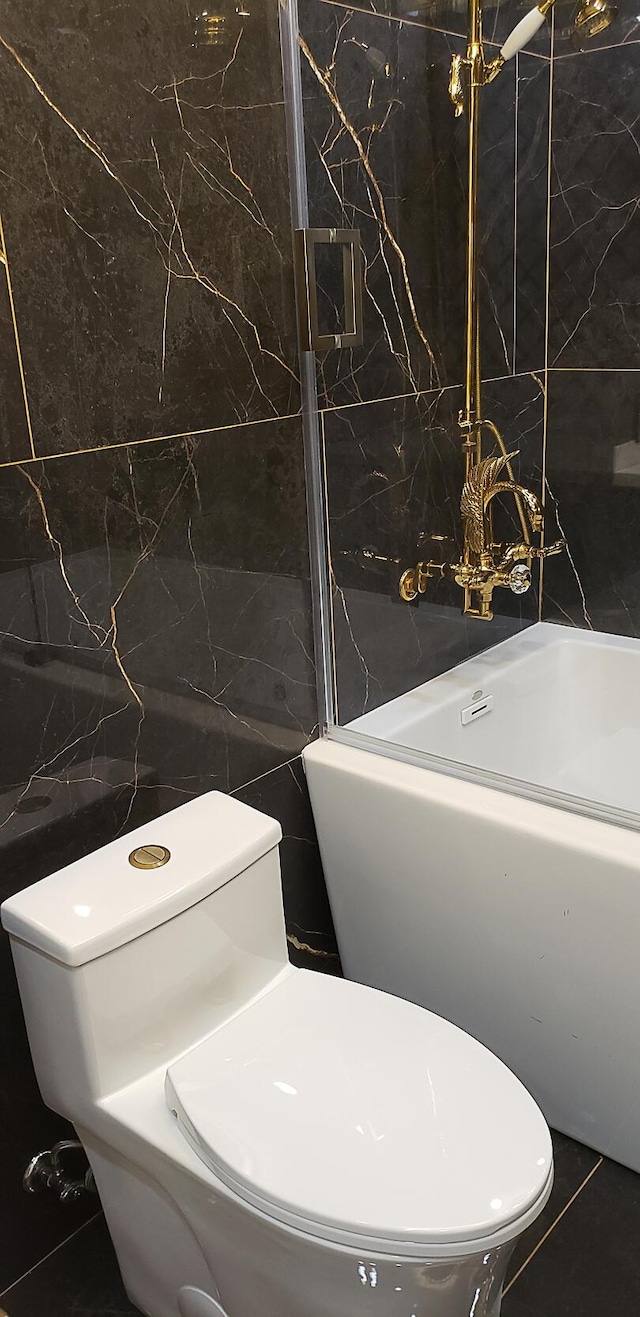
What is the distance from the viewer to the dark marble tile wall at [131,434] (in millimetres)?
1321

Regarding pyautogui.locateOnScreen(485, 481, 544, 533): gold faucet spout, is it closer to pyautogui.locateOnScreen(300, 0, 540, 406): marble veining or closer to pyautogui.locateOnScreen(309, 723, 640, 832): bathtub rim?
pyautogui.locateOnScreen(300, 0, 540, 406): marble veining

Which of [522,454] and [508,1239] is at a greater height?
[522,454]

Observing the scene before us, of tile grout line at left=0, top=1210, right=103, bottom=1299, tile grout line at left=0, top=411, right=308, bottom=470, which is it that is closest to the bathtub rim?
tile grout line at left=0, top=411, right=308, bottom=470

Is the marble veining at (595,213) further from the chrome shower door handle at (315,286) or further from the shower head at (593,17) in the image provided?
the chrome shower door handle at (315,286)

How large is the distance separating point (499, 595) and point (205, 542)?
2.36 feet

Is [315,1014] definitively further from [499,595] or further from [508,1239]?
[499,595]

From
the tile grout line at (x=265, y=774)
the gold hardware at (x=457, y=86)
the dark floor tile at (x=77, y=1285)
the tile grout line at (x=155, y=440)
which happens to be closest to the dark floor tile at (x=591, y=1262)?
the dark floor tile at (x=77, y=1285)

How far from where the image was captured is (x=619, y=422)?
6.93 feet

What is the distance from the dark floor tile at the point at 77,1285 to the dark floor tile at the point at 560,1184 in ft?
1.88

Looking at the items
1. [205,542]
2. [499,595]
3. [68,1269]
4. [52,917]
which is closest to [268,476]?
[205,542]

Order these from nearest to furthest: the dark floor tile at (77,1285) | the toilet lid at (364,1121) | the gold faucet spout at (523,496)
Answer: the toilet lid at (364,1121), the dark floor tile at (77,1285), the gold faucet spout at (523,496)

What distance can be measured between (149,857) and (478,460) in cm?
100

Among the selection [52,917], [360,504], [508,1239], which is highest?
[360,504]

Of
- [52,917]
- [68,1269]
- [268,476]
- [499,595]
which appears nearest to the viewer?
[52,917]
